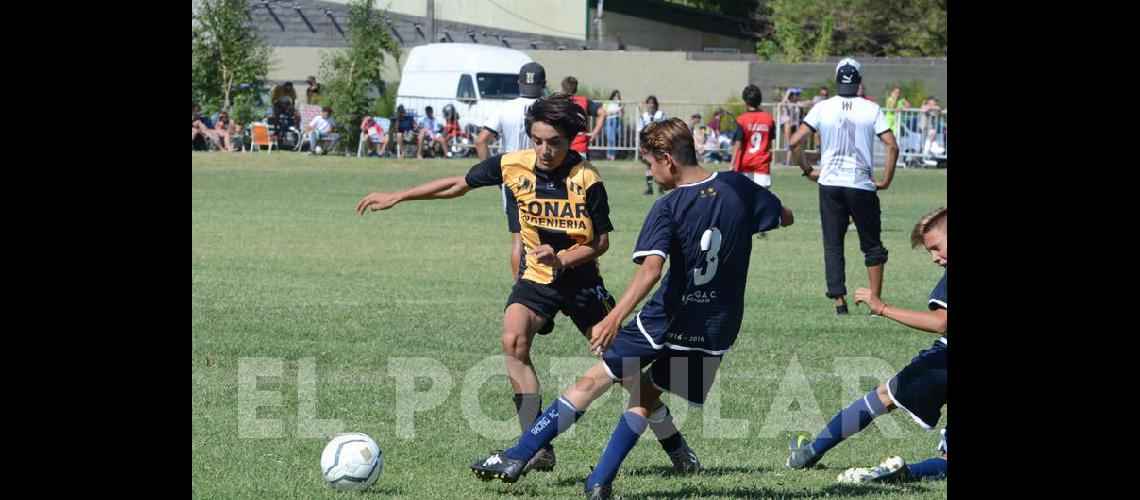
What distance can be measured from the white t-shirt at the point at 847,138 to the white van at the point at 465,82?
75.1 ft

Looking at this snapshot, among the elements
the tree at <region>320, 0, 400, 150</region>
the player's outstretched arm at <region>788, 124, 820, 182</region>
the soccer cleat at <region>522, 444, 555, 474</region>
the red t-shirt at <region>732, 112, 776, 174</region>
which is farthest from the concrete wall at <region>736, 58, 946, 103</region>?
the soccer cleat at <region>522, 444, 555, 474</region>

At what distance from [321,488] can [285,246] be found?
1068 centimetres

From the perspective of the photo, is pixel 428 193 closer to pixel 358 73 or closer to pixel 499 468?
pixel 499 468

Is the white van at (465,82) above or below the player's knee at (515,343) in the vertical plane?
above

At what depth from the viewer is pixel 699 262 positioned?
578 centimetres

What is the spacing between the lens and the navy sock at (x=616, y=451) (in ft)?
18.8

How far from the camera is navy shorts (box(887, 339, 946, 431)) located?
5.97 metres

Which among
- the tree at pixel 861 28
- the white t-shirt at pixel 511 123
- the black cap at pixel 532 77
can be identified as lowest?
the white t-shirt at pixel 511 123

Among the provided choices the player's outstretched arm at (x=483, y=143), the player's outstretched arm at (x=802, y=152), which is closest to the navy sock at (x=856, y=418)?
the player's outstretched arm at (x=802, y=152)

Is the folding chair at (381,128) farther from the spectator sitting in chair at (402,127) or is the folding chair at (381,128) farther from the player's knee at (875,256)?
the player's knee at (875,256)

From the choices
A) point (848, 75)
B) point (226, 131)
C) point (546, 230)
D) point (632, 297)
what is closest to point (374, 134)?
point (226, 131)

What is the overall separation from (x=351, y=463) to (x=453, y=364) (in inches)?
121
